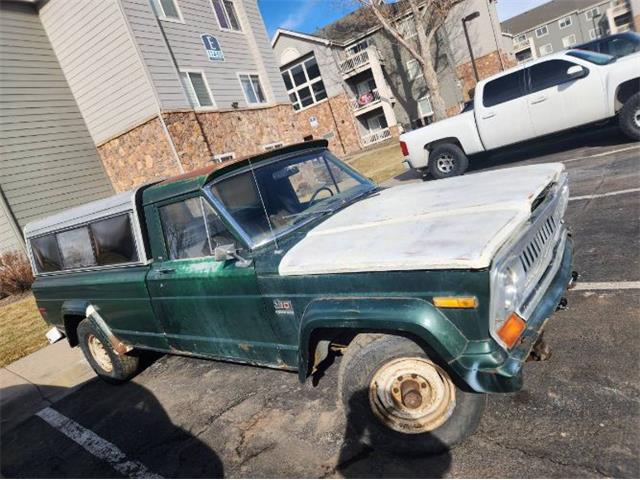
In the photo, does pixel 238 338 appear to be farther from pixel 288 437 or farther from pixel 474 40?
pixel 474 40

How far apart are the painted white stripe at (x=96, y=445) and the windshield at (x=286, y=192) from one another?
1983 mm

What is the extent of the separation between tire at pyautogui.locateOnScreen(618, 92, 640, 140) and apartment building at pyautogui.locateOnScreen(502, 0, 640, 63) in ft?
162

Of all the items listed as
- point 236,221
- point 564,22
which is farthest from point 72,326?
point 564,22

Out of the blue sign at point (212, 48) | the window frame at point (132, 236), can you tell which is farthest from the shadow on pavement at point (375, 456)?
the blue sign at point (212, 48)

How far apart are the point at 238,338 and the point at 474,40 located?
110 feet

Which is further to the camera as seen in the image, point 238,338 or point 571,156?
point 571,156

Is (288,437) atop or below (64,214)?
below

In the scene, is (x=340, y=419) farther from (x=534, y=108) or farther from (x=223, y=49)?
(x=223, y=49)

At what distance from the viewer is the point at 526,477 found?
2.23 meters

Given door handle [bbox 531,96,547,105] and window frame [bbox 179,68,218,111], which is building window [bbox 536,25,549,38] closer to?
window frame [bbox 179,68,218,111]

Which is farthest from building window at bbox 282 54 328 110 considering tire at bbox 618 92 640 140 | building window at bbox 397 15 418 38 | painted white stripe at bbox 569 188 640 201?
painted white stripe at bbox 569 188 640 201

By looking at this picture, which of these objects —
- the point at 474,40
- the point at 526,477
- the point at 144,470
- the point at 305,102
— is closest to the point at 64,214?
the point at 144,470

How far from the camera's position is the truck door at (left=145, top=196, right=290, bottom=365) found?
127 inches

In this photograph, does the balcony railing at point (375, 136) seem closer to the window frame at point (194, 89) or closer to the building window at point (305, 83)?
the building window at point (305, 83)
